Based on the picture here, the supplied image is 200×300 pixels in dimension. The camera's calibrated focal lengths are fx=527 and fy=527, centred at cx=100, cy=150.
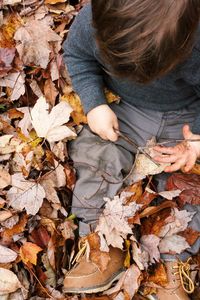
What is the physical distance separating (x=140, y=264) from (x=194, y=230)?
0.87 ft

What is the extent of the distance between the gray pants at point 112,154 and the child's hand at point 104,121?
8cm

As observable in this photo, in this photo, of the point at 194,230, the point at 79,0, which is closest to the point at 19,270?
the point at 194,230

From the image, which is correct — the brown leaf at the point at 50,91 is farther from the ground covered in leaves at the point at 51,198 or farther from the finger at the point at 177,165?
the finger at the point at 177,165

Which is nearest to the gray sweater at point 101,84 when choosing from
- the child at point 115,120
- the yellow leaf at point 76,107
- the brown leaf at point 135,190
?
the child at point 115,120

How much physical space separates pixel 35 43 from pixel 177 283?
1126mm

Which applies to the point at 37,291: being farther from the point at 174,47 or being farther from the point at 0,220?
the point at 174,47

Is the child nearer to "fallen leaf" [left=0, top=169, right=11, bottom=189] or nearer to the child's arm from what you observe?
the child's arm

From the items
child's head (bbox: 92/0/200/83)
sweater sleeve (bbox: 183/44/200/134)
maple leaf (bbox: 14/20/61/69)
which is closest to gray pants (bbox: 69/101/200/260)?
sweater sleeve (bbox: 183/44/200/134)

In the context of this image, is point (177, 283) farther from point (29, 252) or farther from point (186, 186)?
point (29, 252)

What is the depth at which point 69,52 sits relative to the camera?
81.8 inches

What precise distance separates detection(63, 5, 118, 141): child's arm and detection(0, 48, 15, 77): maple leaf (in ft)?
0.78

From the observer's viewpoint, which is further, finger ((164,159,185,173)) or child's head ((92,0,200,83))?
finger ((164,159,185,173))

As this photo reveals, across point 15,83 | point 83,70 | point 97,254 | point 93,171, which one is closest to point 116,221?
point 97,254

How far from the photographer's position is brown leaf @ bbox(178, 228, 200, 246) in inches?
81.2
